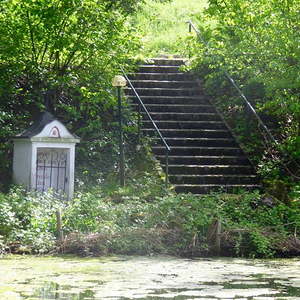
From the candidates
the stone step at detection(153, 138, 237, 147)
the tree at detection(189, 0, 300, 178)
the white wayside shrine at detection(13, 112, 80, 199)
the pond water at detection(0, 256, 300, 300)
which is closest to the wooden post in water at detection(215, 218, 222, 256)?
the pond water at detection(0, 256, 300, 300)

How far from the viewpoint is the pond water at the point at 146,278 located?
28.2ft

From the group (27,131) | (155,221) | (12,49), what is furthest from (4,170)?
(155,221)

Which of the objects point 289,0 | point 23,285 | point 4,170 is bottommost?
point 23,285

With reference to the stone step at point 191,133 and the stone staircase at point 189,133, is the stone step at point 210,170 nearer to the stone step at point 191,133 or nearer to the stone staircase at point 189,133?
the stone staircase at point 189,133

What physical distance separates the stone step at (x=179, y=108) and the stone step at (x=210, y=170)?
7.76 ft

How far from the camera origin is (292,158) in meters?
17.0

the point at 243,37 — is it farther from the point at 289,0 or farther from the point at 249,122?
the point at 249,122

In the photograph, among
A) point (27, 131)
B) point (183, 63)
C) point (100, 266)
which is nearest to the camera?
point (100, 266)

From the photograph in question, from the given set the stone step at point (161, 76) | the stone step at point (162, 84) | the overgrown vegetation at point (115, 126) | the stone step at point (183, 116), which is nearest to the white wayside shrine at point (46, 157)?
the overgrown vegetation at point (115, 126)

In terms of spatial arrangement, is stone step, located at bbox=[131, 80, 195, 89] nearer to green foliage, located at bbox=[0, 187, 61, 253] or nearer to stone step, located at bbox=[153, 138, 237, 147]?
stone step, located at bbox=[153, 138, 237, 147]

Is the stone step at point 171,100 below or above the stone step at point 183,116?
above

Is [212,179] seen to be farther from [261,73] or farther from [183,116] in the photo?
[183,116]

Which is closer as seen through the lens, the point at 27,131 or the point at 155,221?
the point at 155,221

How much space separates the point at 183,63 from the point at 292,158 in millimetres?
5372
